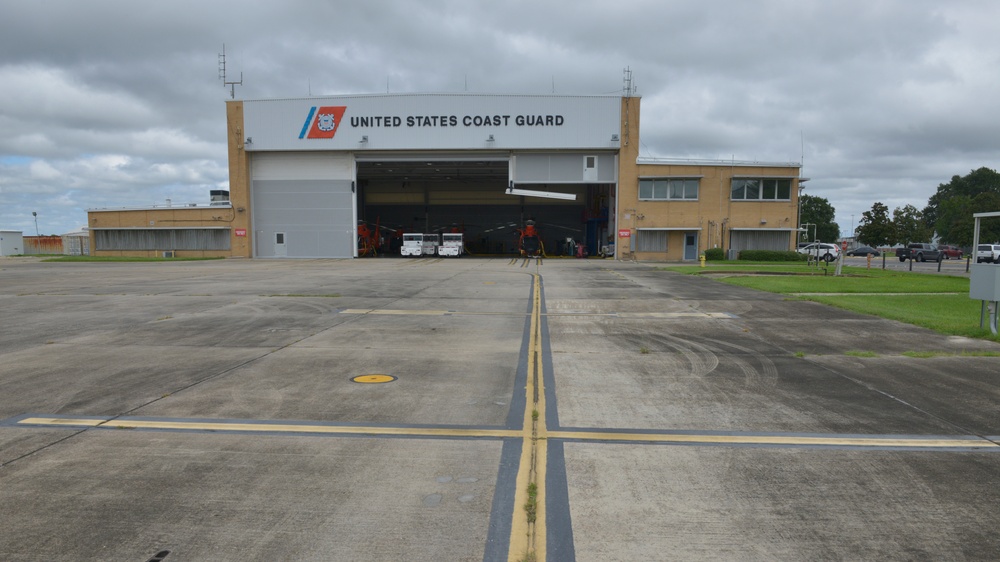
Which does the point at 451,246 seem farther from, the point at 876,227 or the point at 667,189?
the point at 876,227

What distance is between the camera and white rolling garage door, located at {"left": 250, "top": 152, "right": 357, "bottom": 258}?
165 ft

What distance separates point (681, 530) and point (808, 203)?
493 feet

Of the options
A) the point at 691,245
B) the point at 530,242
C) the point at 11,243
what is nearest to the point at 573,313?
the point at 691,245

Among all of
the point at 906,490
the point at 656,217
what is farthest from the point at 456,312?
the point at 656,217

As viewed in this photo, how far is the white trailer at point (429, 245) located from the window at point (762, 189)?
24.2 m

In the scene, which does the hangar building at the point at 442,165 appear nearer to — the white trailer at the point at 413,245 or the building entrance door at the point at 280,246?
the building entrance door at the point at 280,246

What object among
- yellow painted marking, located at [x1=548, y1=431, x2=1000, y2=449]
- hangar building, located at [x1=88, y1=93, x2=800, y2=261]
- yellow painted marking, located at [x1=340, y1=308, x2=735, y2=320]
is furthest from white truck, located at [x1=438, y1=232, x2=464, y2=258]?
yellow painted marking, located at [x1=548, y1=431, x2=1000, y2=449]

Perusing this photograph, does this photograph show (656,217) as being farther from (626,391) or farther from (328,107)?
(626,391)

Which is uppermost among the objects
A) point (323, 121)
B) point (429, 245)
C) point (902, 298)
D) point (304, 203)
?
point (323, 121)

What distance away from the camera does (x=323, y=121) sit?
48875mm

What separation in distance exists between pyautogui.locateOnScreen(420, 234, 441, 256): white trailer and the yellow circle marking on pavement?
43.8 meters

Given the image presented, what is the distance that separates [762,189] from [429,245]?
2680 cm

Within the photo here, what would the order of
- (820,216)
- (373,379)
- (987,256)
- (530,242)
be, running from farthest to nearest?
(820,216)
(530,242)
(987,256)
(373,379)

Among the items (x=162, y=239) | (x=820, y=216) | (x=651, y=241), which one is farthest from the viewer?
(x=820, y=216)
